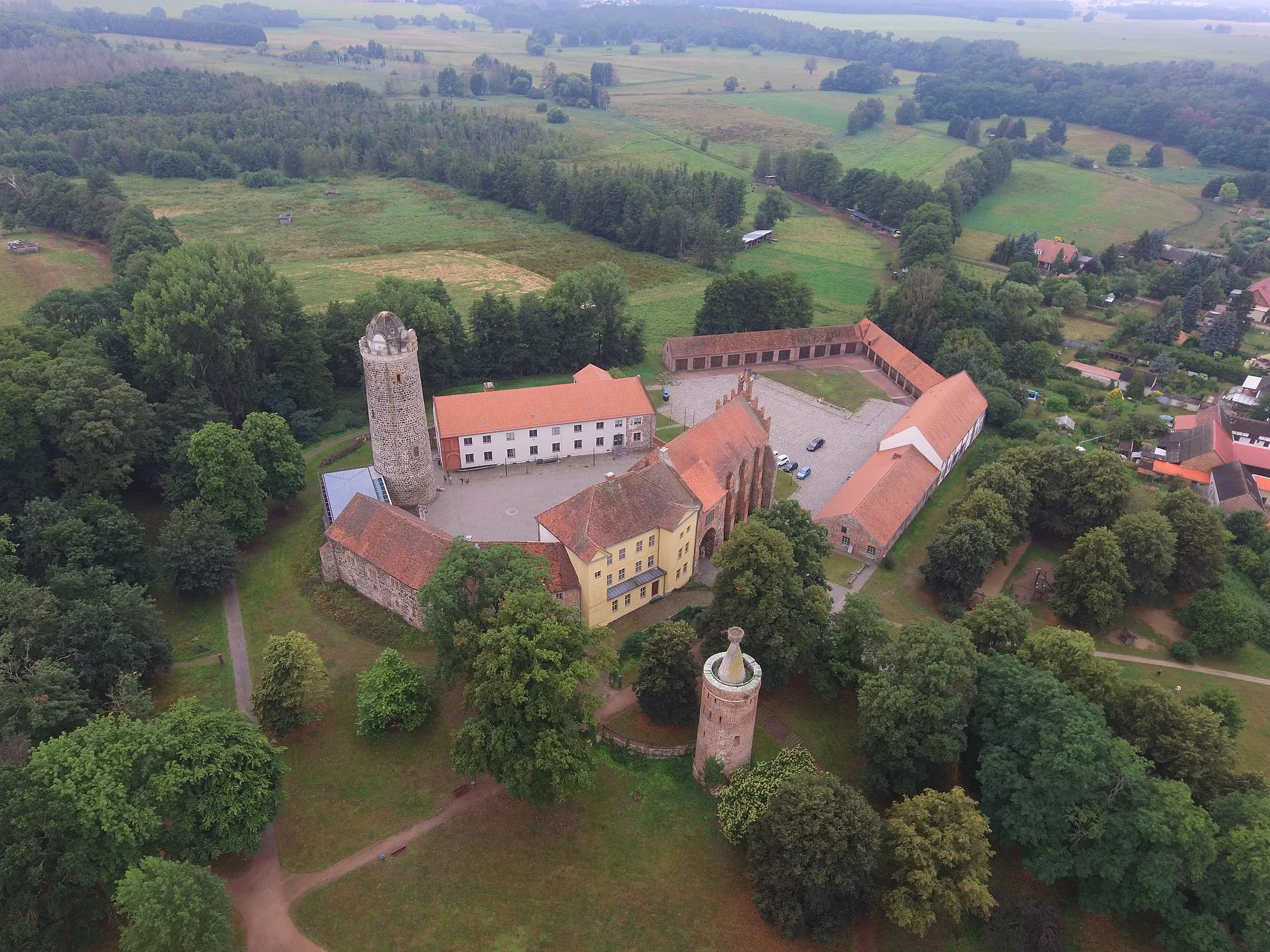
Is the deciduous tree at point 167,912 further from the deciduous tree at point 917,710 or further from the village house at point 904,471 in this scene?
the village house at point 904,471

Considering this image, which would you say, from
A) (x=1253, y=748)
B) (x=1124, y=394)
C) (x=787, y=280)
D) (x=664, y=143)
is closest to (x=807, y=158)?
(x=664, y=143)

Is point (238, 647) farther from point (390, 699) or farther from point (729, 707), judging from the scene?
point (729, 707)

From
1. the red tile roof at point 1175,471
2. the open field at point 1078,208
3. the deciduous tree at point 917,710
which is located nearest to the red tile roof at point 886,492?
the deciduous tree at point 917,710

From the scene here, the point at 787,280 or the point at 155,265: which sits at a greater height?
the point at 155,265

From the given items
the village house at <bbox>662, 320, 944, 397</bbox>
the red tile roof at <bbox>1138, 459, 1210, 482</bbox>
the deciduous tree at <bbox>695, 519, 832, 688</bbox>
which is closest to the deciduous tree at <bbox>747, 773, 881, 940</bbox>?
the deciduous tree at <bbox>695, 519, 832, 688</bbox>

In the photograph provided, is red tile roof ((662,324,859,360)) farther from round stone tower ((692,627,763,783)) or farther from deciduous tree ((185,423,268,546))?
round stone tower ((692,627,763,783))

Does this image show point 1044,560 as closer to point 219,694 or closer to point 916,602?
point 916,602

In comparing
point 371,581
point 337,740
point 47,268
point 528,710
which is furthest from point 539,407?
point 47,268
